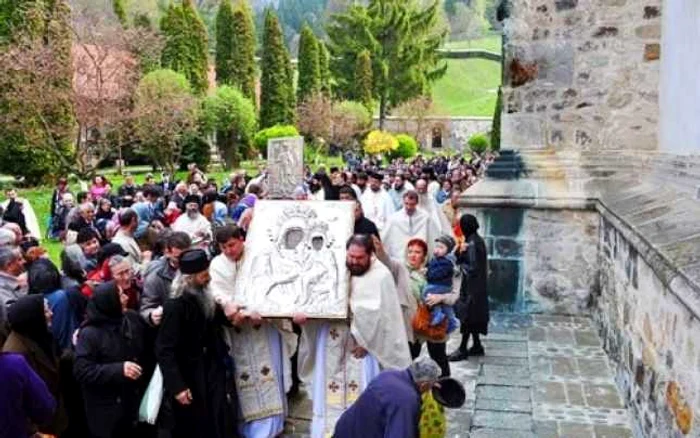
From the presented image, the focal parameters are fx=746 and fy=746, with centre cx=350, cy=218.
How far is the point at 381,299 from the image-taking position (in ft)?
16.7

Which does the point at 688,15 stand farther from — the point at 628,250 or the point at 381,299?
the point at 381,299

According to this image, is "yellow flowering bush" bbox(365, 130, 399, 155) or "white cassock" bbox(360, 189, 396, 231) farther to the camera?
"yellow flowering bush" bbox(365, 130, 399, 155)

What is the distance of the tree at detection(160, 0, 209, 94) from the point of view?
120 feet

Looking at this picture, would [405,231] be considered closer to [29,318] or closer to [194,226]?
[194,226]

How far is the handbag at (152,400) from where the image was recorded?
15.4 feet

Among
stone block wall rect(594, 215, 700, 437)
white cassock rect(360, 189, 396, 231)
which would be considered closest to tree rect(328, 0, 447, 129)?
white cassock rect(360, 189, 396, 231)

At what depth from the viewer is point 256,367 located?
17.7 feet

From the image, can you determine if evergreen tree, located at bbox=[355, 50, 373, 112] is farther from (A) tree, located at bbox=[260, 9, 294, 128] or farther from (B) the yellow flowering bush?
(A) tree, located at bbox=[260, 9, 294, 128]

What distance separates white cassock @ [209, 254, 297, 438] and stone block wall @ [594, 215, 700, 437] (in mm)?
2521

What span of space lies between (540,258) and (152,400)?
6195mm

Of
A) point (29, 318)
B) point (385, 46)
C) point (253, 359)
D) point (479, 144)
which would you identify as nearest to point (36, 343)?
point (29, 318)

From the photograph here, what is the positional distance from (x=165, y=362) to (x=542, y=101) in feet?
23.2

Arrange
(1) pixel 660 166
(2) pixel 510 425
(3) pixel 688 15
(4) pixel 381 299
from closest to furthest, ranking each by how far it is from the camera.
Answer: (4) pixel 381 299, (2) pixel 510 425, (3) pixel 688 15, (1) pixel 660 166

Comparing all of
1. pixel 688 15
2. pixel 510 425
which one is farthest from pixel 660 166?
pixel 510 425
